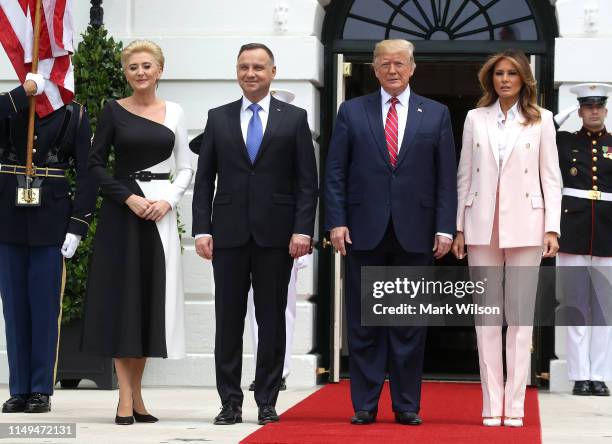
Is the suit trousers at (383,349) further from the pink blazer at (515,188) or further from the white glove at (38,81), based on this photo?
the white glove at (38,81)

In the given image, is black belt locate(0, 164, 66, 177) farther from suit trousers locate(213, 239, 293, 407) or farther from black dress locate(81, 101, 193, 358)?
suit trousers locate(213, 239, 293, 407)

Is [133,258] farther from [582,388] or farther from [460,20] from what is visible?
[460,20]

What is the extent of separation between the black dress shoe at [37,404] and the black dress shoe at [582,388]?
3884 mm

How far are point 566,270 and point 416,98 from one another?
3.12 m

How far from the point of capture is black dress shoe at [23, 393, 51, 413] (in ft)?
24.4

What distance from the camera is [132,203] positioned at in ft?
22.5

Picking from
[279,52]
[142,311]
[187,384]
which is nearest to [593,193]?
[279,52]

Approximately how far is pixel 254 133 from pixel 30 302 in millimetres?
1683

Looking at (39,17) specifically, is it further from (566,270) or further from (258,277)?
(566,270)

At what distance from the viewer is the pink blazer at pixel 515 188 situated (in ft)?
22.4

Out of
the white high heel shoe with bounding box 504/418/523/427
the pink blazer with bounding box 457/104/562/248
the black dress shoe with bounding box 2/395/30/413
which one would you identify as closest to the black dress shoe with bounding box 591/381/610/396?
the white high heel shoe with bounding box 504/418/523/427

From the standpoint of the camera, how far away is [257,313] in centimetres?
699

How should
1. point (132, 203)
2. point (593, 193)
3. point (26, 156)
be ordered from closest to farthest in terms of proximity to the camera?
point (132, 203)
point (26, 156)
point (593, 193)
